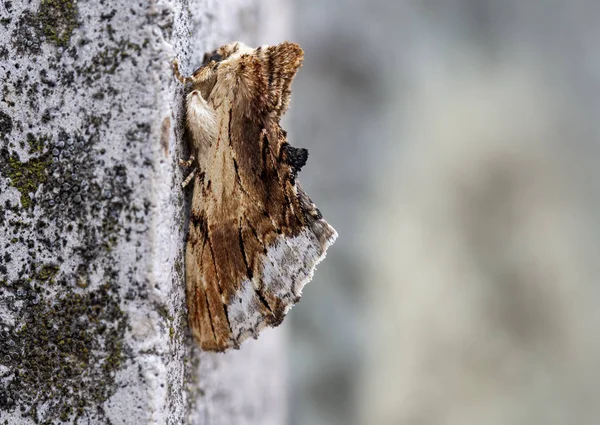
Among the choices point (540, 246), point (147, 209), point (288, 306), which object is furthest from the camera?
point (540, 246)

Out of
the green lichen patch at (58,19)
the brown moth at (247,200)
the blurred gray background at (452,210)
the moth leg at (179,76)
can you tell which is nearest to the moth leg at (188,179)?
the brown moth at (247,200)

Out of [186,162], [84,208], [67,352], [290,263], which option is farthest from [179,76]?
[67,352]

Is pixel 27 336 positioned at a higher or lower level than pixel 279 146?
lower

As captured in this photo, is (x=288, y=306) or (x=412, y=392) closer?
(x=288, y=306)

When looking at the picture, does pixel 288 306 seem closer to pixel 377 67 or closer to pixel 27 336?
pixel 27 336

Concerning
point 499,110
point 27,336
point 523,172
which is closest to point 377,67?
point 499,110

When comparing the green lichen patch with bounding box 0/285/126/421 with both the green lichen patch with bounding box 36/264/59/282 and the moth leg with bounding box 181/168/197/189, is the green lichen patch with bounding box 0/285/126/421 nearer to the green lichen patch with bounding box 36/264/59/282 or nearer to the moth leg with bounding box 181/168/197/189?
the green lichen patch with bounding box 36/264/59/282

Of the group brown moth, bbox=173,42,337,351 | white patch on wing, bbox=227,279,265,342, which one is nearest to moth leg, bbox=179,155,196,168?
brown moth, bbox=173,42,337,351
